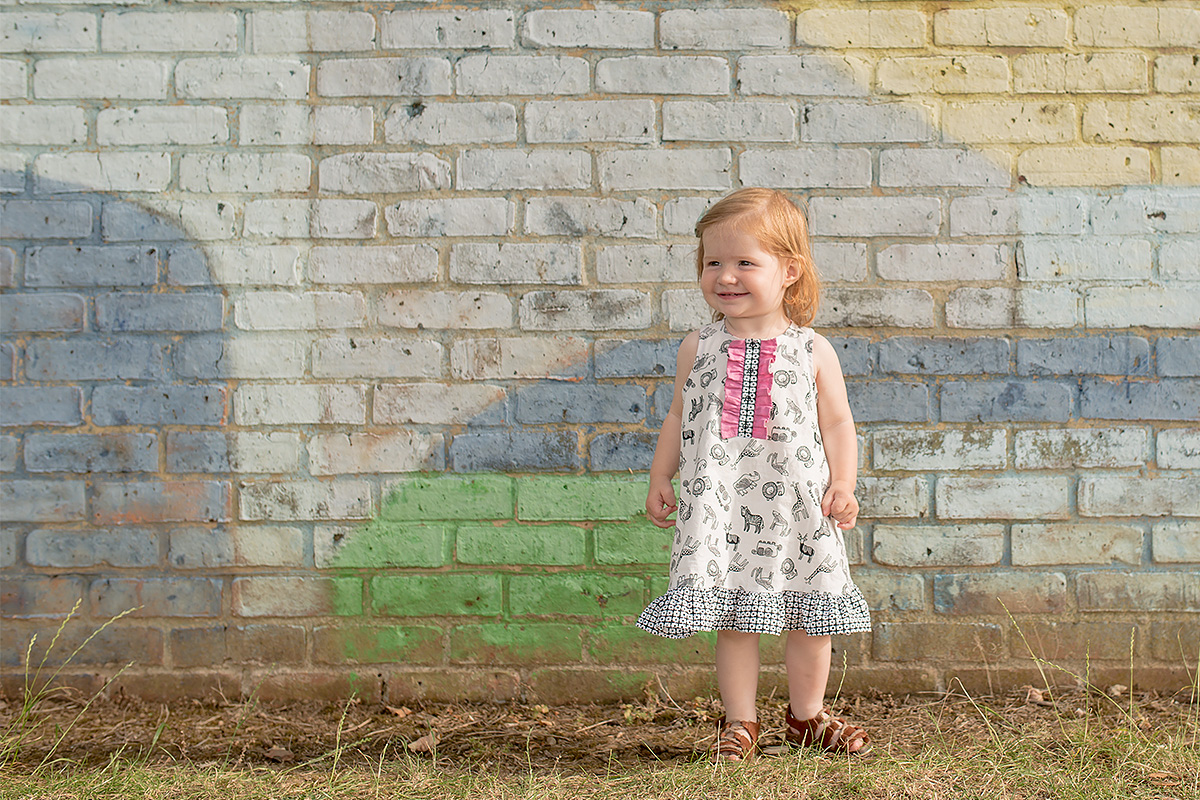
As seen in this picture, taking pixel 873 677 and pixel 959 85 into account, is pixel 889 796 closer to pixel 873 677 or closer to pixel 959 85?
pixel 873 677

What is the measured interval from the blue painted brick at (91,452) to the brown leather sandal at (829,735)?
193 cm

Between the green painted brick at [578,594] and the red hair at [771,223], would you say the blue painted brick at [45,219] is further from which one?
the red hair at [771,223]

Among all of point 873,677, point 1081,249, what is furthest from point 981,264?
point 873,677

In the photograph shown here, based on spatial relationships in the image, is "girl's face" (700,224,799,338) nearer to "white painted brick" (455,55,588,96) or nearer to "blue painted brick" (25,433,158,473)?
"white painted brick" (455,55,588,96)

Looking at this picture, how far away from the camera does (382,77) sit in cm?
246

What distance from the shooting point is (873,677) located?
97.7 inches

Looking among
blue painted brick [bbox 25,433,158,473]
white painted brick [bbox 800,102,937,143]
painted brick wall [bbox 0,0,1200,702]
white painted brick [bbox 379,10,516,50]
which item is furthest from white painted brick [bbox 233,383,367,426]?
white painted brick [bbox 800,102,937,143]

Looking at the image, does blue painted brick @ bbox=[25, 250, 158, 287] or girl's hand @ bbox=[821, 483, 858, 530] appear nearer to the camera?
girl's hand @ bbox=[821, 483, 858, 530]

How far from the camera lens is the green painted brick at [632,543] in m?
2.46

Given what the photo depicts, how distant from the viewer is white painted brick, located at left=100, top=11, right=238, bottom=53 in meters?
2.45

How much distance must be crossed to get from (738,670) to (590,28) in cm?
180

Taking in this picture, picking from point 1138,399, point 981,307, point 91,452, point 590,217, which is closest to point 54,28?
point 91,452

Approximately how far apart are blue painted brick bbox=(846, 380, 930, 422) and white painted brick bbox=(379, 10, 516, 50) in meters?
1.42

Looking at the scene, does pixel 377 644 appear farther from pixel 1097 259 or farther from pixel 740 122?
pixel 1097 259
